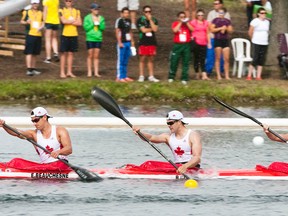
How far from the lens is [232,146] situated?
24.9 metres

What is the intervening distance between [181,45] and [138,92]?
61.5 inches

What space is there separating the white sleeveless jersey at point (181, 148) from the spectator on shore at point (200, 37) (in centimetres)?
878

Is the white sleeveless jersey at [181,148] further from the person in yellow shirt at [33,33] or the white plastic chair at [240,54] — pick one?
the white plastic chair at [240,54]

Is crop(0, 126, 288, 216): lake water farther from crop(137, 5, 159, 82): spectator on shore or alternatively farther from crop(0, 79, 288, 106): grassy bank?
crop(137, 5, 159, 82): spectator on shore

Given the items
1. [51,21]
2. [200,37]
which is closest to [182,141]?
[200,37]

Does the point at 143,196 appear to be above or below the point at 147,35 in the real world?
below

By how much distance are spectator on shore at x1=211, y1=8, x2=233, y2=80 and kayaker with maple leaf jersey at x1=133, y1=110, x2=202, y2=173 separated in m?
9.03

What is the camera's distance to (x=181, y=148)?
20.6 m

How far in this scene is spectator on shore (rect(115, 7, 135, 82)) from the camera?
94.8 ft

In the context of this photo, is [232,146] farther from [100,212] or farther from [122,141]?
[100,212]

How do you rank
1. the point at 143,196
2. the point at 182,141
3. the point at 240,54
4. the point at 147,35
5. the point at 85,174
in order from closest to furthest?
the point at 143,196 → the point at 85,174 → the point at 182,141 → the point at 147,35 → the point at 240,54

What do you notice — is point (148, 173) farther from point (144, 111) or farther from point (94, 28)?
point (94, 28)

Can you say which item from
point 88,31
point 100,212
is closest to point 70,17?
point 88,31

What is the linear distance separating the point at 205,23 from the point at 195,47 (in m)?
0.71
